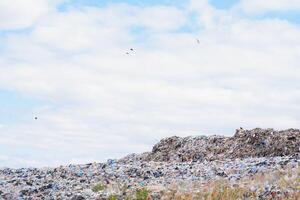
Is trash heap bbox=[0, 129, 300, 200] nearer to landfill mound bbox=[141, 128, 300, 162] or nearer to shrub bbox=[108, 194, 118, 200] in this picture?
shrub bbox=[108, 194, 118, 200]

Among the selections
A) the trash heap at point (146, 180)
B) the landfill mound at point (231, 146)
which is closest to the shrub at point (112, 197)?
the trash heap at point (146, 180)

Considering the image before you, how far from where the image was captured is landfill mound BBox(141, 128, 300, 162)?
26.9 m

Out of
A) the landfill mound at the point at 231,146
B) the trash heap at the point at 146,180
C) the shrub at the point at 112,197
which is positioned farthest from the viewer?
the landfill mound at the point at 231,146

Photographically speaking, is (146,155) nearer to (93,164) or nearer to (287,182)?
(93,164)

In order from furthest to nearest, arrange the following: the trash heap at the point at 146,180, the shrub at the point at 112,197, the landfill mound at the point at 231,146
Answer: the landfill mound at the point at 231,146 < the trash heap at the point at 146,180 < the shrub at the point at 112,197

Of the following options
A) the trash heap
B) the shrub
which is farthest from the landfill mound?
the shrub

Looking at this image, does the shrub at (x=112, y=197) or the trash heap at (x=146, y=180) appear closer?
the shrub at (x=112, y=197)

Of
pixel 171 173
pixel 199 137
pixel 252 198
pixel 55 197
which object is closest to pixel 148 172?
pixel 171 173

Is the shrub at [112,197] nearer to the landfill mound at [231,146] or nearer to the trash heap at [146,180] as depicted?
the trash heap at [146,180]

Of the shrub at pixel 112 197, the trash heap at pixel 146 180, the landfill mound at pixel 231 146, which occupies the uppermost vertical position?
the landfill mound at pixel 231 146

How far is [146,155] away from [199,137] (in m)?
2.89

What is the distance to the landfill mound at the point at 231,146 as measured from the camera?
2688 cm

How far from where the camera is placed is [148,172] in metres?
17.7

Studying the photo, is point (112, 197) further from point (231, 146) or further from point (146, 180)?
point (231, 146)
